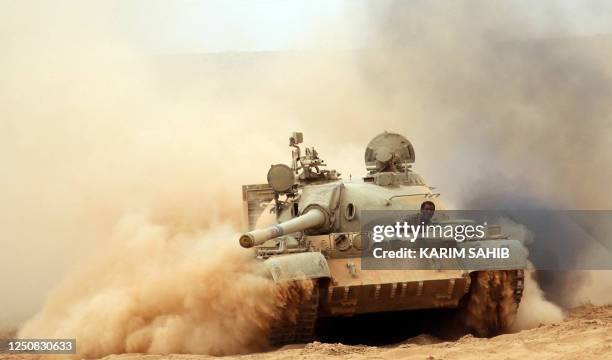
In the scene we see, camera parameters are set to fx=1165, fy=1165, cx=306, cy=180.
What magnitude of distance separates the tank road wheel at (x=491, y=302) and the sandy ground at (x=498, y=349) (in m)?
0.94

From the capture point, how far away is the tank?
44.8 ft

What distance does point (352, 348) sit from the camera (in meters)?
12.8

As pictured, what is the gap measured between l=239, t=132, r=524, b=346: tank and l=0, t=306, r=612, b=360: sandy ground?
591 mm

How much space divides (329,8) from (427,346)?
17.9 metres

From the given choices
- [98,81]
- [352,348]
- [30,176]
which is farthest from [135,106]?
[352,348]

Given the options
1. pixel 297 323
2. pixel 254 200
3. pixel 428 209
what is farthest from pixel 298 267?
pixel 254 200

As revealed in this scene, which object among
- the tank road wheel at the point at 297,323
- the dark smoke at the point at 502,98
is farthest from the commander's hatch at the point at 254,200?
the dark smoke at the point at 502,98

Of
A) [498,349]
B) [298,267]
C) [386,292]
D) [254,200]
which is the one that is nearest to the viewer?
[498,349]

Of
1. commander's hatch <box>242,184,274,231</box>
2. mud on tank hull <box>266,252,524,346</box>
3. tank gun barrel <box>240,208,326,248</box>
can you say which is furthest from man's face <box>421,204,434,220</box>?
commander's hatch <box>242,184,274,231</box>

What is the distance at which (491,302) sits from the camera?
1442 cm

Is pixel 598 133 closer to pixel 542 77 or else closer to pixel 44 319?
pixel 542 77

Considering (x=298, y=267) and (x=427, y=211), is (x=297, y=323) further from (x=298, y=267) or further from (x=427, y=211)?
Result: (x=427, y=211)

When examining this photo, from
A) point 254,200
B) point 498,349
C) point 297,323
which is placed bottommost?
point 498,349

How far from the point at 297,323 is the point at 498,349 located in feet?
8.85
